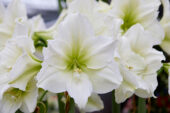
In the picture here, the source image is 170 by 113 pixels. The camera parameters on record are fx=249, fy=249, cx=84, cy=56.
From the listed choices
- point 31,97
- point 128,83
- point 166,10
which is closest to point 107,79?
point 128,83

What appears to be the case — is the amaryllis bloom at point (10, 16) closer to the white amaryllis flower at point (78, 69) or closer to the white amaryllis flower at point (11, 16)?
the white amaryllis flower at point (11, 16)

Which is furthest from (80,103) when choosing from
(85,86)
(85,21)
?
(85,21)

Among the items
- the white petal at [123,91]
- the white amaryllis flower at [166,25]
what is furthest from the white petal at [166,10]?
the white petal at [123,91]

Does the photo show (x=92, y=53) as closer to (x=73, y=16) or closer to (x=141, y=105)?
(x=73, y=16)

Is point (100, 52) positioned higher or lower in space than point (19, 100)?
higher

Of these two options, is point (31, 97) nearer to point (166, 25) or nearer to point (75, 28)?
point (75, 28)

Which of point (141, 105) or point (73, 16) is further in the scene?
point (141, 105)

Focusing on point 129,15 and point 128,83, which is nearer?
point 128,83
